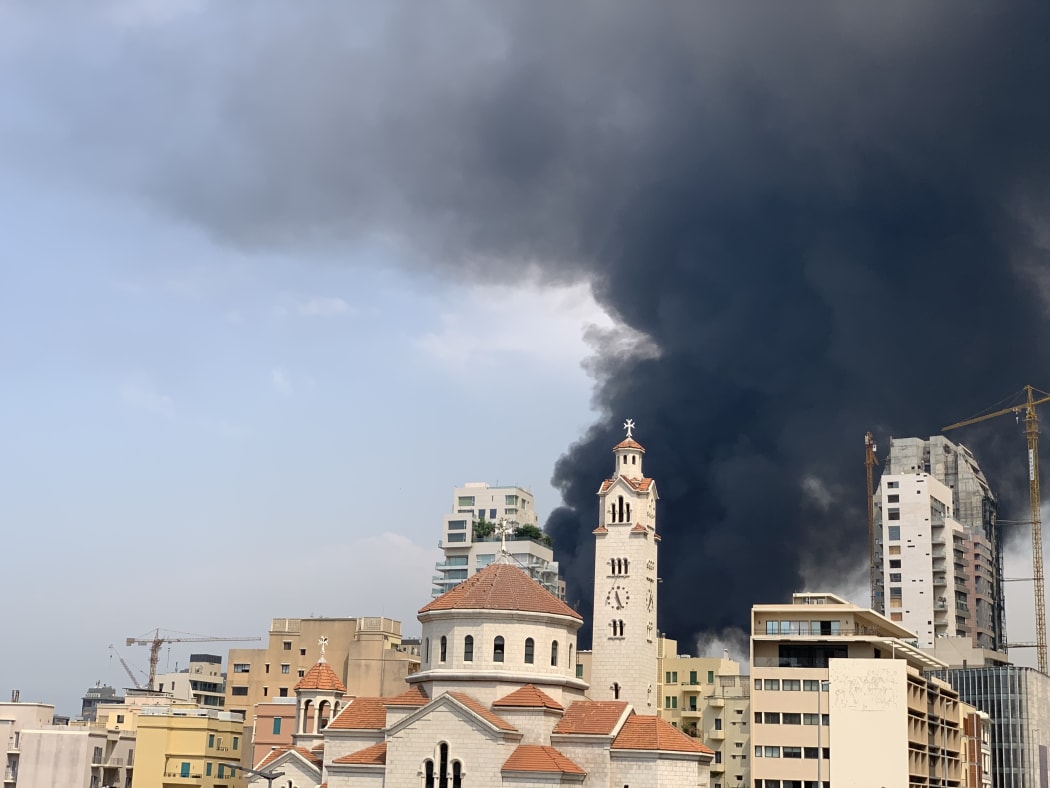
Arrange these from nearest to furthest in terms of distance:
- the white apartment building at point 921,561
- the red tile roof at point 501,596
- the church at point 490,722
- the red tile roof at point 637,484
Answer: the church at point 490,722 → the red tile roof at point 501,596 → the red tile roof at point 637,484 → the white apartment building at point 921,561

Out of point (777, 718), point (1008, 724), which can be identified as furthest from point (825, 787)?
point (1008, 724)

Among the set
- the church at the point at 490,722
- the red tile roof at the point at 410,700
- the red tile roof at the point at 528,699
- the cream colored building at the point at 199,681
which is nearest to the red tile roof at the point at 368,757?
the church at the point at 490,722

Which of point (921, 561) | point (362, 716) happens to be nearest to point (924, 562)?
point (921, 561)

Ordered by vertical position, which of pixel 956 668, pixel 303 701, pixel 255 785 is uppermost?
pixel 956 668

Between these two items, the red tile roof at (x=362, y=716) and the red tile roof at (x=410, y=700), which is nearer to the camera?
the red tile roof at (x=410, y=700)

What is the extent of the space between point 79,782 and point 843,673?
6301cm

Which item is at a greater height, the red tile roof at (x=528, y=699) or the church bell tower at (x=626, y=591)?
the church bell tower at (x=626, y=591)

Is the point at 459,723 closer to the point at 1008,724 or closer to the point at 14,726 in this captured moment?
the point at 14,726

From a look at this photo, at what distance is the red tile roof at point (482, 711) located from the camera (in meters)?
78.3

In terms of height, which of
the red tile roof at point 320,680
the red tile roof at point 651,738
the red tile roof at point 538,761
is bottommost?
the red tile roof at point 538,761

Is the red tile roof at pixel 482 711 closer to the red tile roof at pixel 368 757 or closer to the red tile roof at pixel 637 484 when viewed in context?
the red tile roof at pixel 368 757

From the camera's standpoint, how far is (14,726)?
112 m

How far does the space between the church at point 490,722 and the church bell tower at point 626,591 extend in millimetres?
12160

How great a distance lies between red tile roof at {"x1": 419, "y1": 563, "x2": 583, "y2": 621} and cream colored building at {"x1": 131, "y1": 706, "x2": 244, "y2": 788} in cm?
3848
